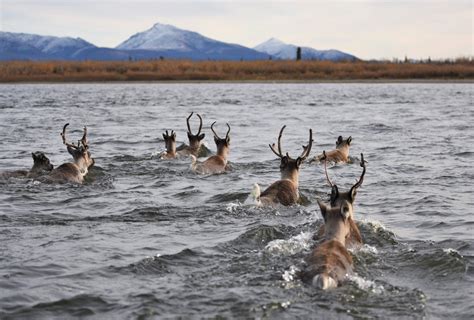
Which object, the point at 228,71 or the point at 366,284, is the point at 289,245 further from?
the point at 228,71

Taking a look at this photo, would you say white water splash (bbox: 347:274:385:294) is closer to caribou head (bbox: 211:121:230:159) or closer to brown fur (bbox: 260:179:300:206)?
brown fur (bbox: 260:179:300:206)

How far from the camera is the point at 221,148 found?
16.3 metres

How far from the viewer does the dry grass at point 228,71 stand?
203ft

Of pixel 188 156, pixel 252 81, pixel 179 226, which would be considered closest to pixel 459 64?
pixel 252 81

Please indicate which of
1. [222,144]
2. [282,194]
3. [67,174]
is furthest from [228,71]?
[282,194]

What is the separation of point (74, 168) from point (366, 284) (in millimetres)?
8051

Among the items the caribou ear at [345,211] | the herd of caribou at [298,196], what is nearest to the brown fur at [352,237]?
the herd of caribou at [298,196]

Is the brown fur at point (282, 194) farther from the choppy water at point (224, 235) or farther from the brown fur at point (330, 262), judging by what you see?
the brown fur at point (330, 262)

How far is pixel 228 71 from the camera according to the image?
214 feet

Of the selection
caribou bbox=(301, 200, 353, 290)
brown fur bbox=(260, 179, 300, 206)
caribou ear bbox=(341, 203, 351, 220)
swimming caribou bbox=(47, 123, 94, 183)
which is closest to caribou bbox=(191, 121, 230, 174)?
swimming caribou bbox=(47, 123, 94, 183)

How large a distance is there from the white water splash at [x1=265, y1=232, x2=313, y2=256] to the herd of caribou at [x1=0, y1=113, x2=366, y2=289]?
23cm

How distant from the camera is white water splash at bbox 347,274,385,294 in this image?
307 inches

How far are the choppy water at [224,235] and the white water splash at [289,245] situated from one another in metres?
0.02

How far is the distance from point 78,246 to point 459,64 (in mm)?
63272
